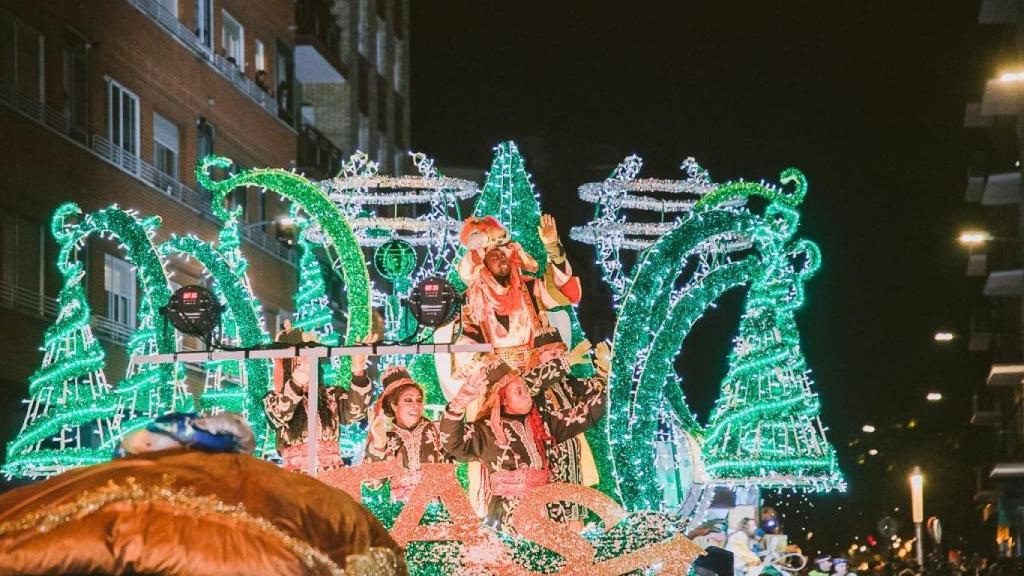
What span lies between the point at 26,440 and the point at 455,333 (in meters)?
4.99

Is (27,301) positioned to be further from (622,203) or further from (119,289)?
(622,203)

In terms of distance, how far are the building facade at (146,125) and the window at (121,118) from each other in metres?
0.04

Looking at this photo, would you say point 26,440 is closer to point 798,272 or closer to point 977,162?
point 798,272

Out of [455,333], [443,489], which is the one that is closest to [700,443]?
[455,333]

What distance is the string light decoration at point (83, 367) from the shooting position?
778 inches

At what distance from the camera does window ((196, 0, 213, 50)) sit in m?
34.9

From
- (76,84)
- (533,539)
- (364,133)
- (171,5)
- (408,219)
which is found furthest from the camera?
(364,133)

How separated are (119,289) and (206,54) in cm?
577

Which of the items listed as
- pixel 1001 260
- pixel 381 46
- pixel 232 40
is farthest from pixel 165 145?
pixel 1001 260

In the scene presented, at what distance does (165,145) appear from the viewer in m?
33.5

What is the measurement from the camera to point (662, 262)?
62.0ft

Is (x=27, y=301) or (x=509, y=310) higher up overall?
(x=27, y=301)

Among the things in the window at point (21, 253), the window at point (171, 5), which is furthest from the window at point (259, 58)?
the window at point (21, 253)

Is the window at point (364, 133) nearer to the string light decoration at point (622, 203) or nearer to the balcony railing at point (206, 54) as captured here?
the balcony railing at point (206, 54)
